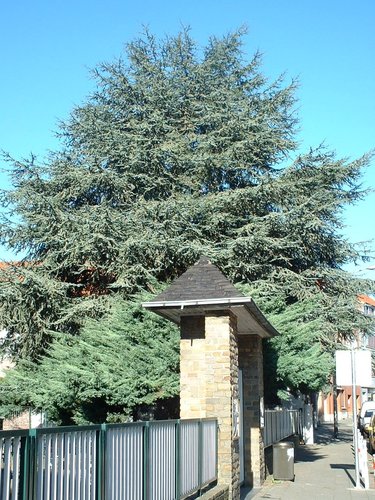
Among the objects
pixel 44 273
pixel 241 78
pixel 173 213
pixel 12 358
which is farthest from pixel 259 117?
pixel 12 358

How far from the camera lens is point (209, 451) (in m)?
9.94

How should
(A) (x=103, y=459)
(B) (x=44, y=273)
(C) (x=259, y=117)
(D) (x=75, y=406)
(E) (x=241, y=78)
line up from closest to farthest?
(A) (x=103, y=459)
(D) (x=75, y=406)
(B) (x=44, y=273)
(C) (x=259, y=117)
(E) (x=241, y=78)

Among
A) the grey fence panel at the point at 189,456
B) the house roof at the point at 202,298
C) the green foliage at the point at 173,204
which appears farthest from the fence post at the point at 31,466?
the green foliage at the point at 173,204

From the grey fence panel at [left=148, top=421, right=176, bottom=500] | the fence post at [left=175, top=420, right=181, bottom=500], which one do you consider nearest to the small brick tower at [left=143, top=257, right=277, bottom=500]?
the fence post at [left=175, top=420, right=181, bottom=500]

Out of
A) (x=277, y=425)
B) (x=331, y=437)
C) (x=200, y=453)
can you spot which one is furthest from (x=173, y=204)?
(x=331, y=437)

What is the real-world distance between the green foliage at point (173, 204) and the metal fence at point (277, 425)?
2373 mm

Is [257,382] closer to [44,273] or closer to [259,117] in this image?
[44,273]

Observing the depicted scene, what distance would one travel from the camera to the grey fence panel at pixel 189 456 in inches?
332

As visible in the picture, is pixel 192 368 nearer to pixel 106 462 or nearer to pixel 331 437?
pixel 106 462

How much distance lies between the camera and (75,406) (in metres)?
15.6

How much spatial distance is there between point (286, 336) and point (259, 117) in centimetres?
962

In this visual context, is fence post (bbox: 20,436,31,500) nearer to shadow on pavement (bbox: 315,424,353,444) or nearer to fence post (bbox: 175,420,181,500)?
fence post (bbox: 175,420,181,500)

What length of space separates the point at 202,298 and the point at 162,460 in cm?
350

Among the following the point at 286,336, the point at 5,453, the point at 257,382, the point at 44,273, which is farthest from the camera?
the point at 44,273
